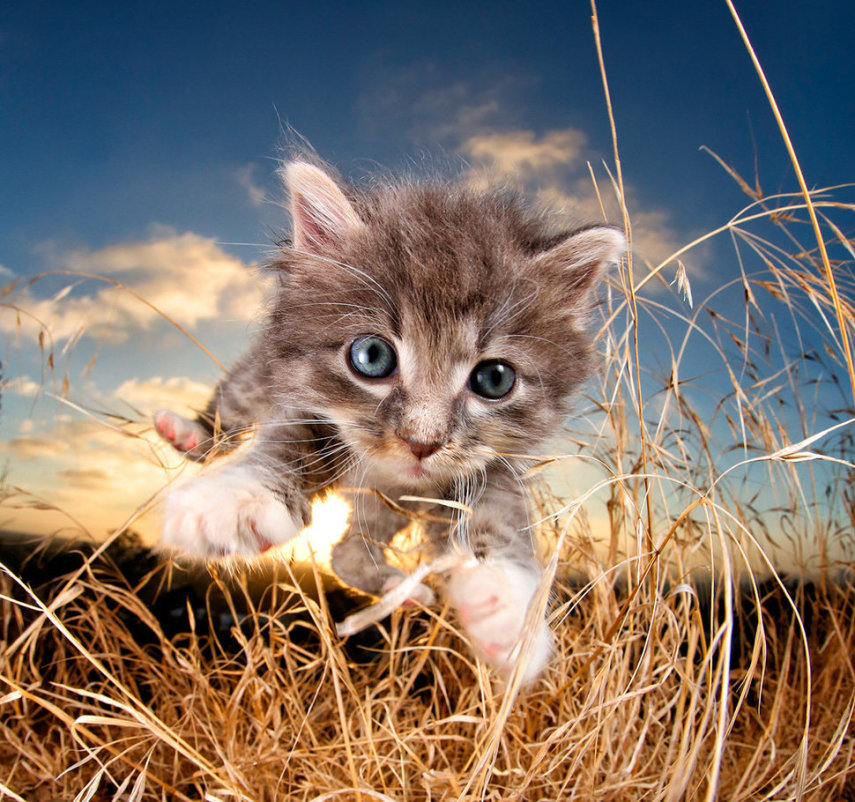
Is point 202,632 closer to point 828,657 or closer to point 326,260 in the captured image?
point 326,260

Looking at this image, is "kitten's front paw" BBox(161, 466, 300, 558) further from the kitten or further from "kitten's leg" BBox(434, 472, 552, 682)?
"kitten's leg" BBox(434, 472, 552, 682)

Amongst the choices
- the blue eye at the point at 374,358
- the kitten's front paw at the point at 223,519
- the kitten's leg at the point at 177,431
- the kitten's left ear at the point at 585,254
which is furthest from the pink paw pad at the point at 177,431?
the kitten's left ear at the point at 585,254

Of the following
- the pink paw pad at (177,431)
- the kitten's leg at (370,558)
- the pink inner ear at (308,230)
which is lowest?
the kitten's leg at (370,558)

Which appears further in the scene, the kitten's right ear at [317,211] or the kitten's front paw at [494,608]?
the kitten's right ear at [317,211]

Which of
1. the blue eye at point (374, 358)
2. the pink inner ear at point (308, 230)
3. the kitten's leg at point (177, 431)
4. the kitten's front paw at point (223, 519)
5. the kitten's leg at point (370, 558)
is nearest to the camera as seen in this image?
the kitten's front paw at point (223, 519)

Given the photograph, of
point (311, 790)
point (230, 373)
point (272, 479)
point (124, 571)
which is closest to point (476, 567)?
point (272, 479)

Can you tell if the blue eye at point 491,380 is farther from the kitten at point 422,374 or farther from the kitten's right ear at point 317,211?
the kitten's right ear at point 317,211

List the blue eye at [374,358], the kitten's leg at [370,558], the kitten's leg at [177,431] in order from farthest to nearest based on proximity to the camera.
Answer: the kitten's leg at [177,431] → the kitten's leg at [370,558] → the blue eye at [374,358]

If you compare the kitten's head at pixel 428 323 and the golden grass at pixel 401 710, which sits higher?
the kitten's head at pixel 428 323

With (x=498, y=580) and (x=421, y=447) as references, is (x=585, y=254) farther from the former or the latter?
(x=498, y=580)
